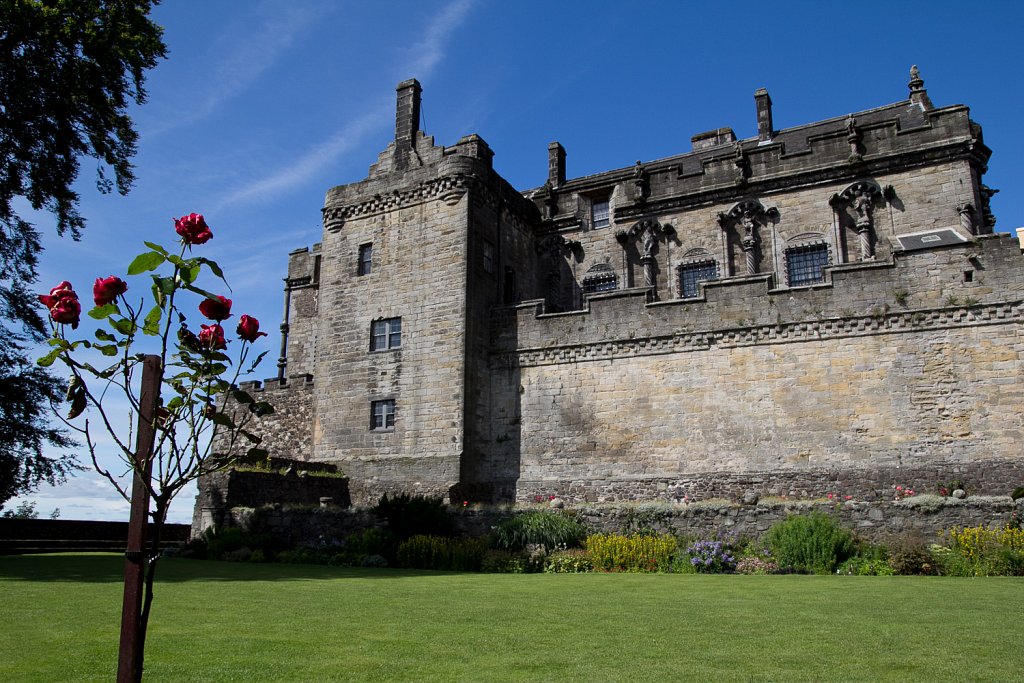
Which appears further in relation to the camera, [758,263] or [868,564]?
[758,263]

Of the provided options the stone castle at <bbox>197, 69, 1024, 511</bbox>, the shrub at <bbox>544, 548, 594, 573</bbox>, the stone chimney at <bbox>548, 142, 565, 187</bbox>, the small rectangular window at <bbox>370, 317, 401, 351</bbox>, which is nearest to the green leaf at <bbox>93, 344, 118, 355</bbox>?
the shrub at <bbox>544, 548, 594, 573</bbox>

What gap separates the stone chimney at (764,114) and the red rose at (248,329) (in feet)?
102

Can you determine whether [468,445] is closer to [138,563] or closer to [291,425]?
[291,425]

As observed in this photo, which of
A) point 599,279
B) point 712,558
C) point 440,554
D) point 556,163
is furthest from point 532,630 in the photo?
point 556,163

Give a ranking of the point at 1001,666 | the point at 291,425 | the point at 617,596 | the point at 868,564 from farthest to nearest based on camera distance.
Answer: the point at 291,425 → the point at 868,564 → the point at 617,596 → the point at 1001,666

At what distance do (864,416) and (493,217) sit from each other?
1451 cm

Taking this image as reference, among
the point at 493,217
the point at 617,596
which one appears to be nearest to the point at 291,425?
the point at 493,217

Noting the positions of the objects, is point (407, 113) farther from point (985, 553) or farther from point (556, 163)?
point (985, 553)

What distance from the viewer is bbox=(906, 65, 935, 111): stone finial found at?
30391 millimetres

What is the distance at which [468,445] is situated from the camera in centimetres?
2658

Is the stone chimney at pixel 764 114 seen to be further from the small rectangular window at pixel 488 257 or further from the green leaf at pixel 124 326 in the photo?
the green leaf at pixel 124 326

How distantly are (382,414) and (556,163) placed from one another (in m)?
14.4

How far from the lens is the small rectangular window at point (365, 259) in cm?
2995

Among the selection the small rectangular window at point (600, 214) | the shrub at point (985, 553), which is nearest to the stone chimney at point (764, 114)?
the small rectangular window at point (600, 214)
